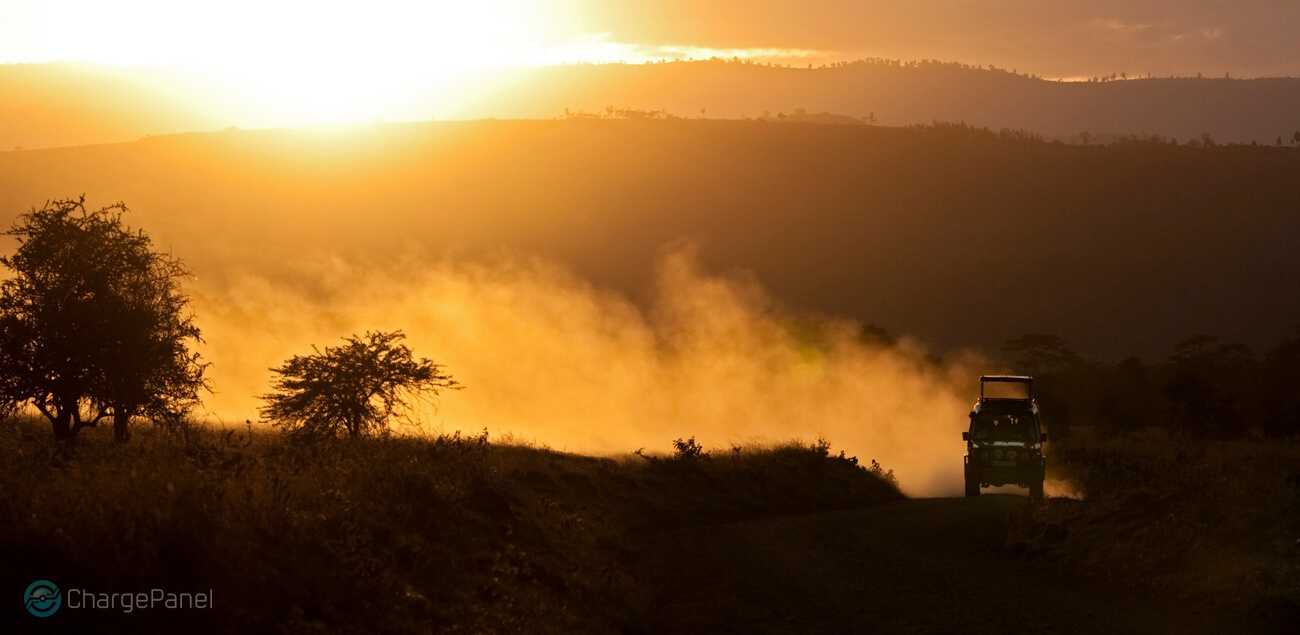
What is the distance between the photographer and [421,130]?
181 metres

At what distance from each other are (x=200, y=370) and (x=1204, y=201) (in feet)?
537

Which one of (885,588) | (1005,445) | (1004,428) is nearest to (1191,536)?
(885,588)

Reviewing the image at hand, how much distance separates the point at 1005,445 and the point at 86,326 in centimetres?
2081

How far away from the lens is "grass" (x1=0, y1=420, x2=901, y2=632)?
9.71 metres

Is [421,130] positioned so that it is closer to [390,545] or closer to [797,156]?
[797,156]

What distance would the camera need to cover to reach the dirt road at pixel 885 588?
503 inches

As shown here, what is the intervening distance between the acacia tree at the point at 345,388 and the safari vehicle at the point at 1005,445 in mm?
13878

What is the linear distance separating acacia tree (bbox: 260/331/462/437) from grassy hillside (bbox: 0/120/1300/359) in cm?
8669

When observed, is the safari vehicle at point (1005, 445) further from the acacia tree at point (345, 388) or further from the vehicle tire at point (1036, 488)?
the acacia tree at point (345, 388)

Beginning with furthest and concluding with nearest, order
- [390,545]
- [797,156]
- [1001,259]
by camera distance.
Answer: [797,156] → [1001,259] → [390,545]

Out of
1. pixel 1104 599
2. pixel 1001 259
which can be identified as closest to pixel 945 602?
pixel 1104 599

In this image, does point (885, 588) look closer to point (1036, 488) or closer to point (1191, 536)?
→ point (1191, 536)

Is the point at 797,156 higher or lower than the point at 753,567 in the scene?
higher

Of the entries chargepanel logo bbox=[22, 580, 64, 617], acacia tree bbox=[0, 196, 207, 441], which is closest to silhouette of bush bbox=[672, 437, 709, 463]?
acacia tree bbox=[0, 196, 207, 441]
